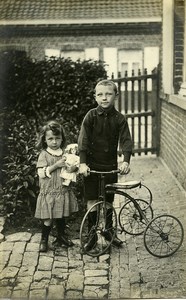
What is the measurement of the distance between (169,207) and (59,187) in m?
1.66

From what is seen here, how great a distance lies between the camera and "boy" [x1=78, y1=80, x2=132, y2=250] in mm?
3922

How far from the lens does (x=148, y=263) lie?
150 inches

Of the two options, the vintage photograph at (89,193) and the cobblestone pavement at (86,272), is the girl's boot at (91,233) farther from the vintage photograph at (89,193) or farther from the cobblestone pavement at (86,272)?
the cobblestone pavement at (86,272)

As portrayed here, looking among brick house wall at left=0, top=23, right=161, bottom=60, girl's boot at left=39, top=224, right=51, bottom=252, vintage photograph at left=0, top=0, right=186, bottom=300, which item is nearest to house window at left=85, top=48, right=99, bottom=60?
brick house wall at left=0, top=23, right=161, bottom=60

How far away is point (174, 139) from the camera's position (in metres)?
6.15

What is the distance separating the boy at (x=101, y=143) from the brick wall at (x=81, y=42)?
7.88m

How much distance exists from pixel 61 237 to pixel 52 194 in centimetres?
46

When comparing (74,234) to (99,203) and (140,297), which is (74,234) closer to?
(99,203)

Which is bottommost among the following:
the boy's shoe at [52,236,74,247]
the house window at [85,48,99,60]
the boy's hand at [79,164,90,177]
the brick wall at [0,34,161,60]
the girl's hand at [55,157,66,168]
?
the boy's shoe at [52,236,74,247]

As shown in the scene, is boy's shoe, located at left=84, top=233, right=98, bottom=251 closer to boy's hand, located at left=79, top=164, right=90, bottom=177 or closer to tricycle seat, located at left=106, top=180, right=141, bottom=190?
tricycle seat, located at left=106, top=180, right=141, bottom=190

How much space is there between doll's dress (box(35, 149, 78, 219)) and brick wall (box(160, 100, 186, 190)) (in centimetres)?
203

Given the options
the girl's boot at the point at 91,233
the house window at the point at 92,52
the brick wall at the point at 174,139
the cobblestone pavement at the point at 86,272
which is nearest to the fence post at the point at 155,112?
the brick wall at the point at 174,139

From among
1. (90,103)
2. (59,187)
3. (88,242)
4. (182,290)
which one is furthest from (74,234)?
(90,103)

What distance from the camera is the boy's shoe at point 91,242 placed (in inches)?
158
